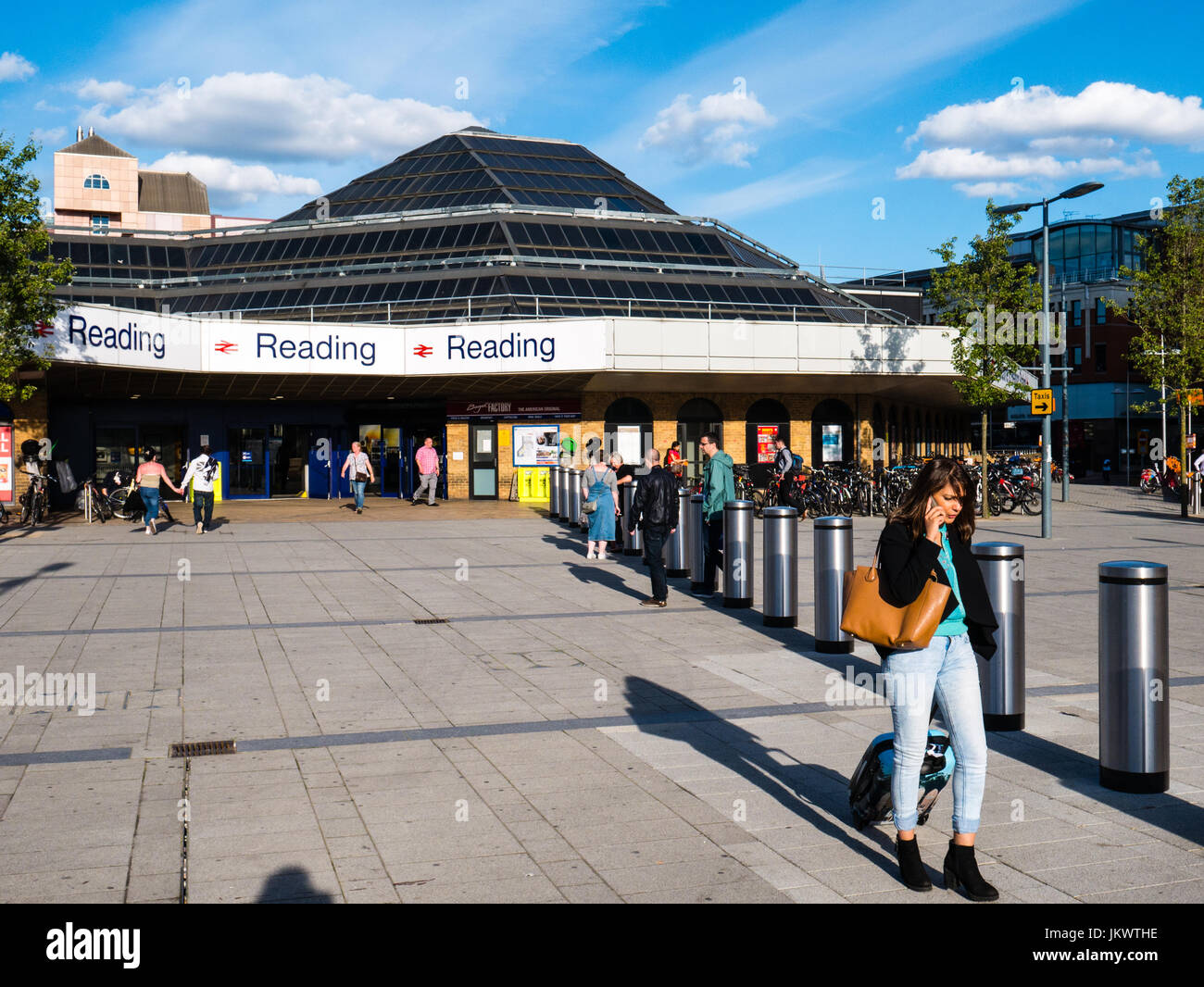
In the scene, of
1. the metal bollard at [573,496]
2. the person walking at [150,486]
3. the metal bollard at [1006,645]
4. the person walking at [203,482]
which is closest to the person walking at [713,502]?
the metal bollard at [1006,645]

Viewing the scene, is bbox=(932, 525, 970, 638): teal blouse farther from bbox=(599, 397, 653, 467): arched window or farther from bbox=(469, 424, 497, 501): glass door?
bbox=(599, 397, 653, 467): arched window

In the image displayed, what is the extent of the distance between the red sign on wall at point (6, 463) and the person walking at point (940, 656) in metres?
27.6

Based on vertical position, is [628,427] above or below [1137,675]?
above

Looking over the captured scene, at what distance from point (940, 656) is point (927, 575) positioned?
1.15 feet

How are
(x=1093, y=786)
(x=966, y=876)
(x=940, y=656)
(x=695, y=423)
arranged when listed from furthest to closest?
(x=695, y=423) < (x=1093, y=786) < (x=940, y=656) < (x=966, y=876)

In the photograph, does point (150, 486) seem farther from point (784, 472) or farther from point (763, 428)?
point (763, 428)

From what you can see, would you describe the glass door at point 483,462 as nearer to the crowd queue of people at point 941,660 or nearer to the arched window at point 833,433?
the arched window at point 833,433

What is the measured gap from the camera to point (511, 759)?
21.0 feet

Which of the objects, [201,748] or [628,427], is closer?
[201,748]

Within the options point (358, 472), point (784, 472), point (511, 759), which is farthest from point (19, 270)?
point (511, 759)

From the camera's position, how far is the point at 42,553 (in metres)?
18.1

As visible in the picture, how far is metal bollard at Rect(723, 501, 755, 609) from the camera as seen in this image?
12195 mm
